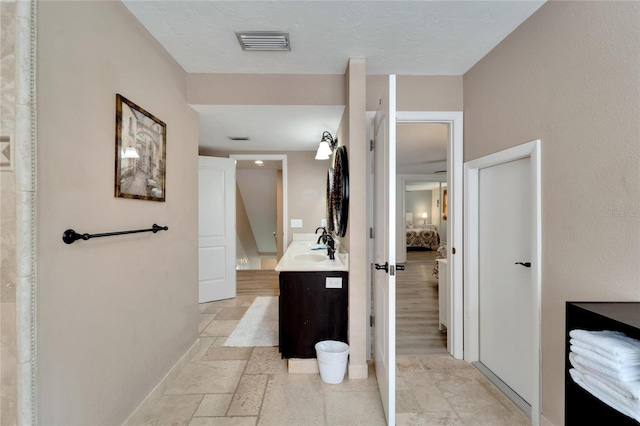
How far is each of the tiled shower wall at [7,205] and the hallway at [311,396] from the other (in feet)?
3.32

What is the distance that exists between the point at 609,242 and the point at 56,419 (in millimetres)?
2526

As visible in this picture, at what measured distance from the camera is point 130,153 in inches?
62.2

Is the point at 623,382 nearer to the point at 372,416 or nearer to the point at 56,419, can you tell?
the point at 372,416

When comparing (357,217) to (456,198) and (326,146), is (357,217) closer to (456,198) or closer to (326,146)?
(456,198)

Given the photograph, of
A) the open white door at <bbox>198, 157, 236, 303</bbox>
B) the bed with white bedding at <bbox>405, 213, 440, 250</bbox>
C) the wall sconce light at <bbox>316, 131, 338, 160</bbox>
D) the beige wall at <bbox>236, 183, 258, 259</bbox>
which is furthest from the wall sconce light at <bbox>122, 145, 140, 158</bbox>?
the bed with white bedding at <bbox>405, 213, 440, 250</bbox>

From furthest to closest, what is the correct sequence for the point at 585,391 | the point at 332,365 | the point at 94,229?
the point at 332,365
the point at 94,229
the point at 585,391

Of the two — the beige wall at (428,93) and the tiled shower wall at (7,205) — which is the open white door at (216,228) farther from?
the tiled shower wall at (7,205)

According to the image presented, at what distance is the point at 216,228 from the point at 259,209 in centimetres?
270

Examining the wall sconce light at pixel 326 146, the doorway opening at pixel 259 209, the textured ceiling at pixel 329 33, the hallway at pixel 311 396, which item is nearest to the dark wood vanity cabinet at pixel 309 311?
the hallway at pixel 311 396

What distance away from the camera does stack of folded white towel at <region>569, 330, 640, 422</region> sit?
35.0 inches

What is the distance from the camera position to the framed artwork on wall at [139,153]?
149 cm

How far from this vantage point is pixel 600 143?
129cm

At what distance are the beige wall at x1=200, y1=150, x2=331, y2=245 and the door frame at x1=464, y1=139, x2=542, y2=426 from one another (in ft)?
7.31

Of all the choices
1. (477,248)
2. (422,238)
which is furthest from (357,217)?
(422,238)
